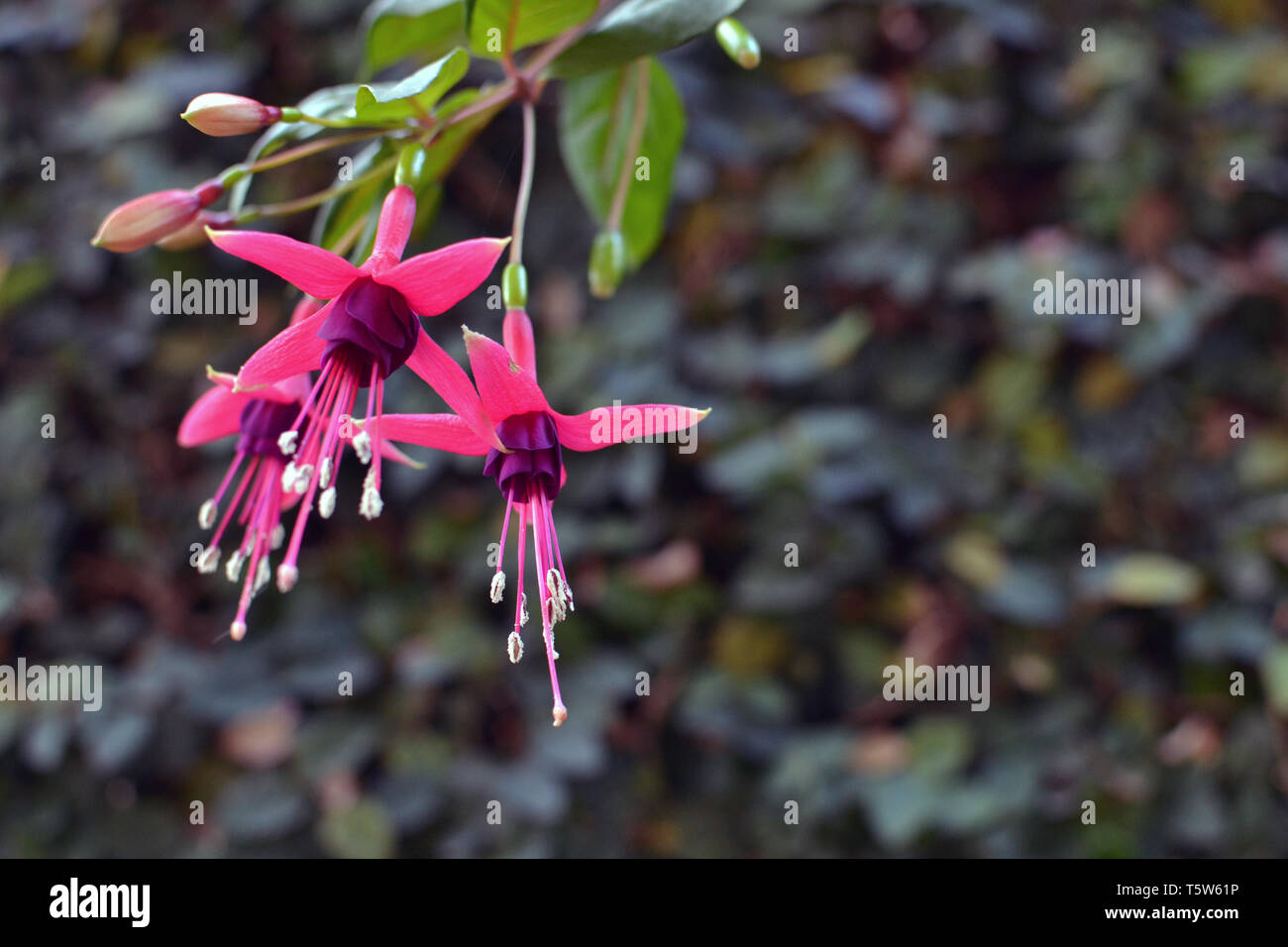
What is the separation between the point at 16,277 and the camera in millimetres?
1270

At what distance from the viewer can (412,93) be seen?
40cm

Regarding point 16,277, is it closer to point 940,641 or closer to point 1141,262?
point 940,641

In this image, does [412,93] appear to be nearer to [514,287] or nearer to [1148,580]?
[514,287]

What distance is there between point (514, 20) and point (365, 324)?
18 centimetres

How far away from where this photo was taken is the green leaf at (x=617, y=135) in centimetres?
64

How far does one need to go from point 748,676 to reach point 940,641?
239 millimetres

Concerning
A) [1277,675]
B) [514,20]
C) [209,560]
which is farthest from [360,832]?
[1277,675]

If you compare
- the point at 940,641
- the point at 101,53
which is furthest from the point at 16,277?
the point at 940,641

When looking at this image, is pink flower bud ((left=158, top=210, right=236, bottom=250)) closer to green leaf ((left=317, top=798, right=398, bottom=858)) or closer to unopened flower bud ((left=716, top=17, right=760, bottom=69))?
unopened flower bud ((left=716, top=17, right=760, bottom=69))

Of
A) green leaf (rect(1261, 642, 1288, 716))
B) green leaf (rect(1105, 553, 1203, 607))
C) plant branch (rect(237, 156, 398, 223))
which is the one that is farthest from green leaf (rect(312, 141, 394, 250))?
green leaf (rect(1261, 642, 1288, 716))

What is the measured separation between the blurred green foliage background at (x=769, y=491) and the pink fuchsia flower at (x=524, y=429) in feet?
2.22

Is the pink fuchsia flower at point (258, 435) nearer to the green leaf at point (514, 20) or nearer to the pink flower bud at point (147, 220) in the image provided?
the pink flower bud at point (147, 220)

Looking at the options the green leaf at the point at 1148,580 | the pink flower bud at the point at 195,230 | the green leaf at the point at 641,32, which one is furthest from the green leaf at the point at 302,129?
the green leaf at the point at 1148,580
